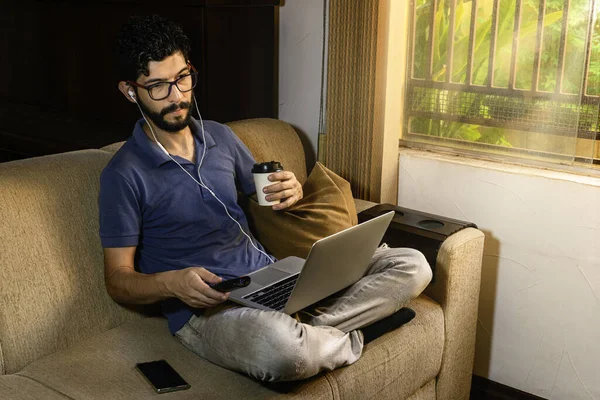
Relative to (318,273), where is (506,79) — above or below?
above

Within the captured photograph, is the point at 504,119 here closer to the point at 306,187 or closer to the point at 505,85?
the point at 505,85

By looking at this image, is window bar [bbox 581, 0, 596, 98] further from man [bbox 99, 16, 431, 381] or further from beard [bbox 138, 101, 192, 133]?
beard [bbox 138, 101, 192, 133]

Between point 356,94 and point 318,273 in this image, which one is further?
point 356,94

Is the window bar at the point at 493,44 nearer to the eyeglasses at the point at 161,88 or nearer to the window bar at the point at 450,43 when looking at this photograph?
the window bar at the point at 450,43

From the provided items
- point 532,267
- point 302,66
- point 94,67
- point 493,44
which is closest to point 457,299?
point 532,267

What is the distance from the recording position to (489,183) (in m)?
2.53

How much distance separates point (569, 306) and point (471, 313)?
0.34 metres

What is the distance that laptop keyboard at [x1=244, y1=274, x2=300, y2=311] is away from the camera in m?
1.87

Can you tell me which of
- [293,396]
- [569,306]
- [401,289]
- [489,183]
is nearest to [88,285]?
[293,396]

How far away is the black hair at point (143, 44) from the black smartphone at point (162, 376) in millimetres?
775

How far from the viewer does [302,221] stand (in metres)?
2.23

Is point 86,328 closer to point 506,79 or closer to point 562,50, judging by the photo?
point 506,79

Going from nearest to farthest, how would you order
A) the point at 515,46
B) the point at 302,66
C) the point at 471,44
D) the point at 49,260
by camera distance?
the point at 49,260 → the point at 515,46 → the point at 471,44 → the point at 302,66

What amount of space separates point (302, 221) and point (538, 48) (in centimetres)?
98
